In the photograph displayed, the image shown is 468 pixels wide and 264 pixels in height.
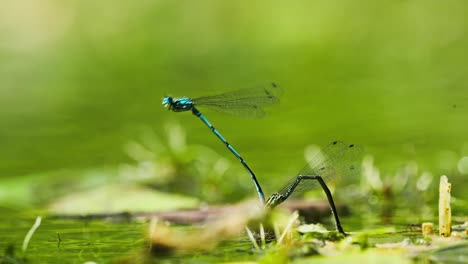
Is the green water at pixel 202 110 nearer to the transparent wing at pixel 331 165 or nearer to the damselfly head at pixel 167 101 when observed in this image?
the damselfly head at pixel 167 101

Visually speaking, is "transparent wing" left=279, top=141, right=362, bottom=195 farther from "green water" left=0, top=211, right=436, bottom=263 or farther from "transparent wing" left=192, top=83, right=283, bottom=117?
"transparent wing" left=192, top=83, right=283, bottom=117

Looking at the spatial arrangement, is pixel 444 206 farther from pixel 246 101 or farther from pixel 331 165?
pixel 246 101

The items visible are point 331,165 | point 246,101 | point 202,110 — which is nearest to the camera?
point 331,165

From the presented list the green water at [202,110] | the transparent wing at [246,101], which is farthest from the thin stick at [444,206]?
the transparent wing at [246,101]

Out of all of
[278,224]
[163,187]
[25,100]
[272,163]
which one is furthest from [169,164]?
[25,100]

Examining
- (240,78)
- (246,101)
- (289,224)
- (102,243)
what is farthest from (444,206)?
(240,78)

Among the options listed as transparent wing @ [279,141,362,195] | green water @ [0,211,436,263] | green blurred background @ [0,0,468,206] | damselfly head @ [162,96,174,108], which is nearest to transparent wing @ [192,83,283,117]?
damselfly head @ [162,96,174,108]
